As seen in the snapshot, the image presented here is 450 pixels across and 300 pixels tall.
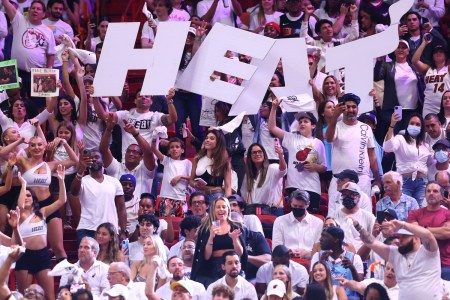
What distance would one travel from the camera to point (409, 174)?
17281mm

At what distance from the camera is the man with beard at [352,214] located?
15922 millimetres

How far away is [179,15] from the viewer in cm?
2022

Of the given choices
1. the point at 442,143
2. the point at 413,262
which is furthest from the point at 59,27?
the point at 413,262

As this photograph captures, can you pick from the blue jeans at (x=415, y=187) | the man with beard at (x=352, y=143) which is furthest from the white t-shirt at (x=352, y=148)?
the blue jeans at (x=415, y=187)

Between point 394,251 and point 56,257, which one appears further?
point 56,257

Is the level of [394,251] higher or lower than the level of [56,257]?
higher

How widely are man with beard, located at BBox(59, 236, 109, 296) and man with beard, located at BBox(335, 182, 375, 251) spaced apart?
2572 millimetres

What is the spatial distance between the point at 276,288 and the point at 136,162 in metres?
4.09

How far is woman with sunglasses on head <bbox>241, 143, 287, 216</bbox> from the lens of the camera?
1722 centimetres

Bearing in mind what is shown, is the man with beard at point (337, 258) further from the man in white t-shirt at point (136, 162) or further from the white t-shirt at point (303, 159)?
the man in white t-shirt at point (136, 162)

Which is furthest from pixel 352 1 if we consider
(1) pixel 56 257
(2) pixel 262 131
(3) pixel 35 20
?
(1) pixel 56 257

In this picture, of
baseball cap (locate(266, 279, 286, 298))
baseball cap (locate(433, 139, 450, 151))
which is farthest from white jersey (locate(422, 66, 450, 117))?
baseball cap (locate(266, 279, 286, 298))

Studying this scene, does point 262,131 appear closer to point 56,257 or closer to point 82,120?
point 82,120

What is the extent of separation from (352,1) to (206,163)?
4065 millimetres
